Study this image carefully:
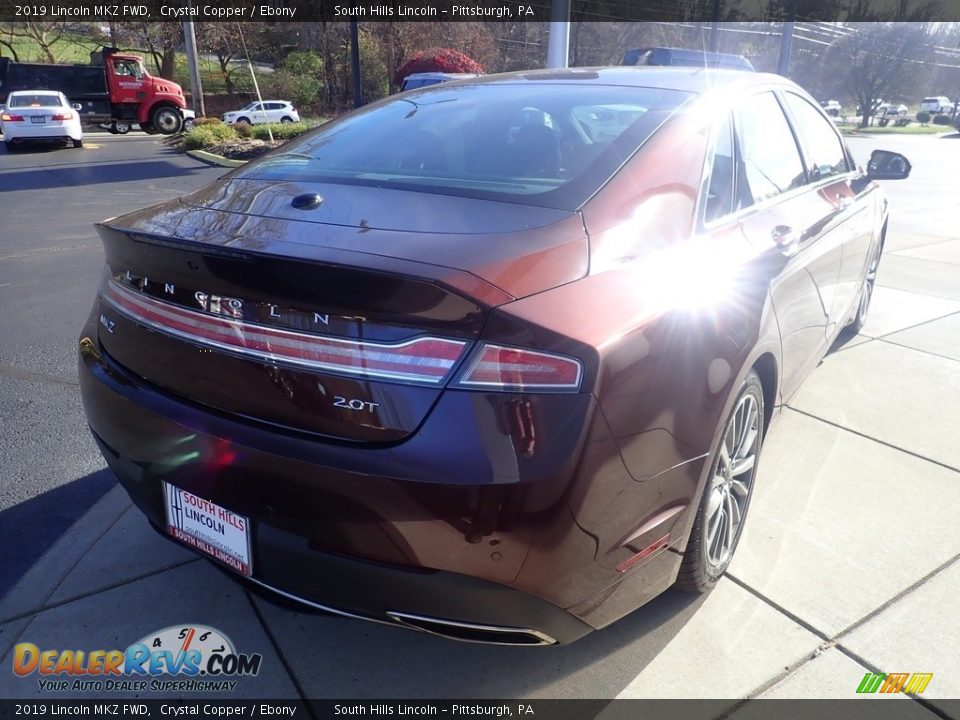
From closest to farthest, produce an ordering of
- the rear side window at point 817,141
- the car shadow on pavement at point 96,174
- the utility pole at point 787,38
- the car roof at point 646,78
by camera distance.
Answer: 1. the car roof at point 646,78
2. the rear side window at point 817,141
3. the car shadow on pavement at point 96,174
4. the utility pole at point 787,38

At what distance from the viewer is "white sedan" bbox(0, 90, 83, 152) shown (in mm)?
18000

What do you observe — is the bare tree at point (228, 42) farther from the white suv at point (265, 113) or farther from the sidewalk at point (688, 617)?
the sidewalk at point (688, 617)

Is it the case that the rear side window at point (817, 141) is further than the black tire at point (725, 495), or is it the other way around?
the rear side window at point (817, 141)

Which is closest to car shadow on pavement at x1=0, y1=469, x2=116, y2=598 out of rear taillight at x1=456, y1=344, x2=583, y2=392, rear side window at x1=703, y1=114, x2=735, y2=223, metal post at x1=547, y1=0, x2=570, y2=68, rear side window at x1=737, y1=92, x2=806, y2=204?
rear taillight at x1=456, y1=344, x2=583, y2=392

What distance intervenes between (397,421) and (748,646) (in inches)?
56.6

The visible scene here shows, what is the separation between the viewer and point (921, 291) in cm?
659

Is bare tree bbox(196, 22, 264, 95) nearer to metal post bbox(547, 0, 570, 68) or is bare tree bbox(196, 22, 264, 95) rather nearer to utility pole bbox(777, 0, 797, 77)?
utility pole bbox(777, 0, 797, 77)

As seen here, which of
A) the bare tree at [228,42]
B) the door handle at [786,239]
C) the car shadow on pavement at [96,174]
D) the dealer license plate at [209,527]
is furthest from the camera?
the bare tree at [228,42]

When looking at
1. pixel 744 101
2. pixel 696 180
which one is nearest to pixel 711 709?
pixel 696 180

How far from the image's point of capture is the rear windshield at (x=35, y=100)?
1864 cm

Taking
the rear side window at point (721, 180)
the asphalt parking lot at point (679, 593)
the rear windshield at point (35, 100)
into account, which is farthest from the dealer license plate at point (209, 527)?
the rear windshield at point (35, 100)

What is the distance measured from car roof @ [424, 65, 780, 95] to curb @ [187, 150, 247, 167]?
13800 mm

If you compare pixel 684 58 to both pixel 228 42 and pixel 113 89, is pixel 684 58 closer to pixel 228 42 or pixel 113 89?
pixel 113 89

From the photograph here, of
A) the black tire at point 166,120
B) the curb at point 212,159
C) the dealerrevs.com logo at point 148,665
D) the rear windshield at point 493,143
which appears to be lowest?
the black tire at point 166,120
